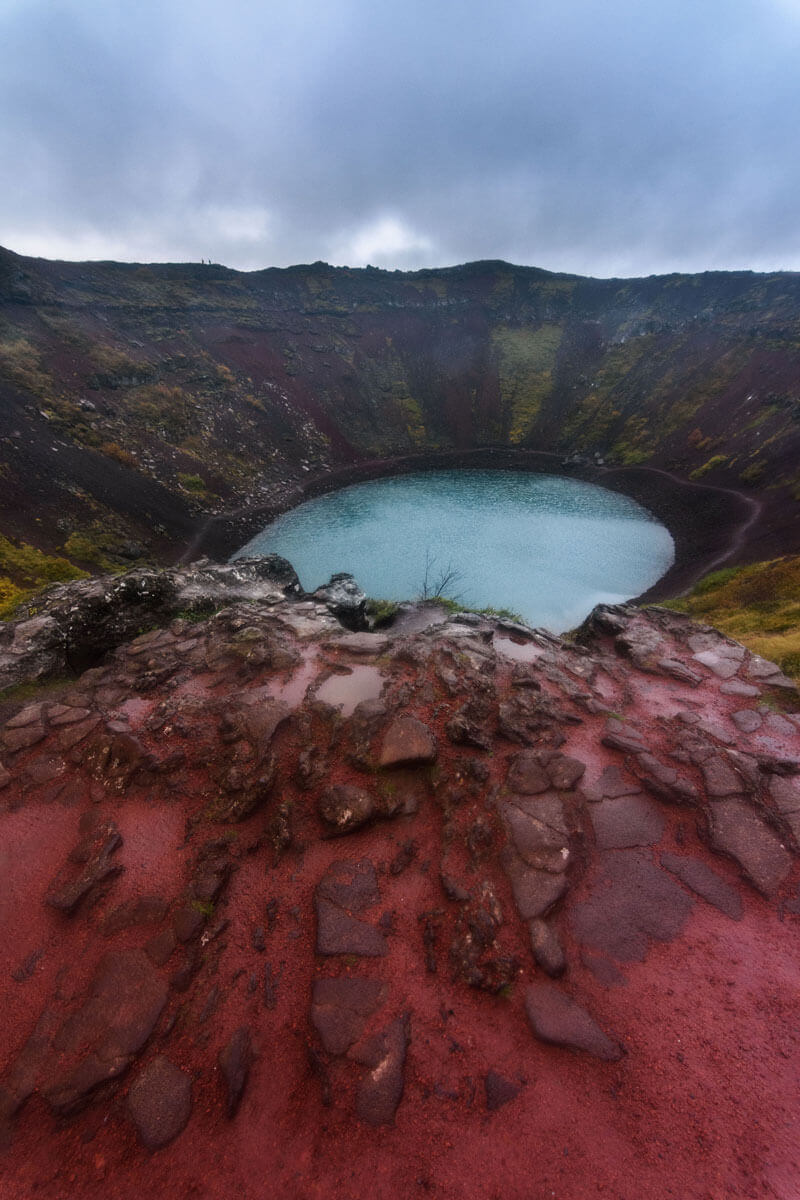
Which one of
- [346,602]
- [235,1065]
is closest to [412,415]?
[346,602]

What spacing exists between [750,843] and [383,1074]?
287 inches

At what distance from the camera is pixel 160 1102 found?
5.58 meters

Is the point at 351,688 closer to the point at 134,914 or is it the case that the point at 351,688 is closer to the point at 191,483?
the point at 134,914

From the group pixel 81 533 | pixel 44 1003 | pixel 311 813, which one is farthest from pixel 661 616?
pixel 81 533

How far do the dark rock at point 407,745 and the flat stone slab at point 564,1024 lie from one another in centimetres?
411

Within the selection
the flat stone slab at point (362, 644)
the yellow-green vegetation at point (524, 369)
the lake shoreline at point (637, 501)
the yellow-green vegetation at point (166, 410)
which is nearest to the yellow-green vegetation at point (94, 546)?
the lake shoreline at point (637, 501)

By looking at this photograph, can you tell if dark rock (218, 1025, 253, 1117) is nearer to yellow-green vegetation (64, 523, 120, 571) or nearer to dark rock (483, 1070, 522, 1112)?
dark rock (483, 1070, 522, 1112)

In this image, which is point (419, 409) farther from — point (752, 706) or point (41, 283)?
point (752, 706)

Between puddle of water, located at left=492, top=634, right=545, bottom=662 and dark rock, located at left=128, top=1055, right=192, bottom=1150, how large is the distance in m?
11.1

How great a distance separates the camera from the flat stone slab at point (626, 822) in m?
8.30

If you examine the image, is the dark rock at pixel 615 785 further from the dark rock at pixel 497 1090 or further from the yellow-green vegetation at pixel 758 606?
the yellow-green vegetation at pixel 758 606

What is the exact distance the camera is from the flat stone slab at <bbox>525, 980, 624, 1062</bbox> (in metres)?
5.76

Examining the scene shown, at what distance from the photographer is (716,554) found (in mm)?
29328

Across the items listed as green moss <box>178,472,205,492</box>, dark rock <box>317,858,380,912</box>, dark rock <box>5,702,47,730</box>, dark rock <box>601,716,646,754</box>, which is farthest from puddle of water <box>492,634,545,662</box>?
green moss <box>178,472,205,492</box>
